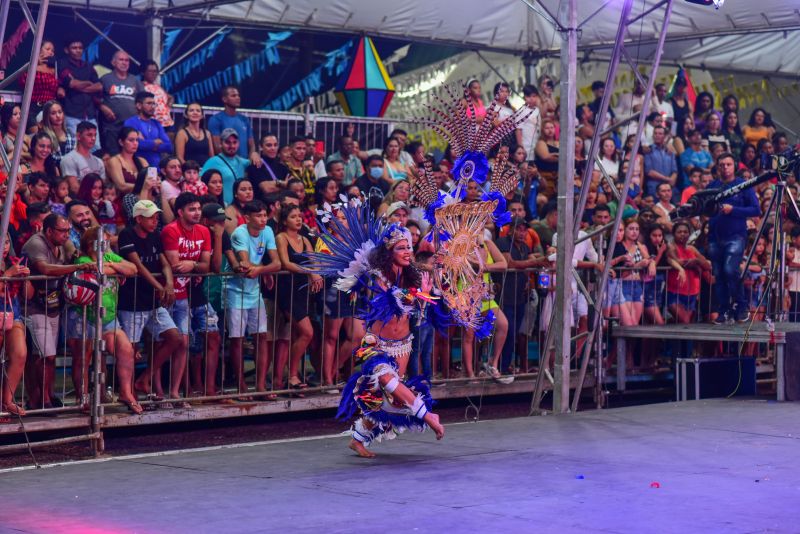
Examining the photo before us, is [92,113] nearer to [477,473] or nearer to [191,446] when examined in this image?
[191,446]

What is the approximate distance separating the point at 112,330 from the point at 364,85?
7397 mm

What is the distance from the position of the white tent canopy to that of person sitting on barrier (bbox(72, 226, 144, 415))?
5.13 meters

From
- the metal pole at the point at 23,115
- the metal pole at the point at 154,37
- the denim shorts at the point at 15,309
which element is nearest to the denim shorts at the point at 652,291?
the metal pole at the point at 154,37

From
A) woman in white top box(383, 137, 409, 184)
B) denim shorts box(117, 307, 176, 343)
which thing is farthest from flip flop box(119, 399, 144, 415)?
woman in white top box(383, 137, 409, 184)

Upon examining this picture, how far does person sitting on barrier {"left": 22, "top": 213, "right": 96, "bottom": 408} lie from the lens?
389 inches

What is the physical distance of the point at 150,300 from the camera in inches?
415

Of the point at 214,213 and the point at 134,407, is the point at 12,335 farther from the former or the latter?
the point at 214,213

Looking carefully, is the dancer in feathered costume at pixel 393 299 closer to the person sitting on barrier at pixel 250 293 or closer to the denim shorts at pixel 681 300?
the person sitting on barrier at pixel 250 293

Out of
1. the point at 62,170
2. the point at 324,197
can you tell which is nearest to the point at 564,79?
the point at 324,197

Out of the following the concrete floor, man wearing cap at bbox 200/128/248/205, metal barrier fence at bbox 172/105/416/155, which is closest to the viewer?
the concrete floor

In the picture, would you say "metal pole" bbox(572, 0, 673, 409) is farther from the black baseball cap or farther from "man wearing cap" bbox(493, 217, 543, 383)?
the black baseball cap

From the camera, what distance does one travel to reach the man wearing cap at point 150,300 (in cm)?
1046

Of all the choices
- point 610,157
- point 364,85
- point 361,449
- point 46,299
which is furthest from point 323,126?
point 361,449

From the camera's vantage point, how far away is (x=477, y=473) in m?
8.55
